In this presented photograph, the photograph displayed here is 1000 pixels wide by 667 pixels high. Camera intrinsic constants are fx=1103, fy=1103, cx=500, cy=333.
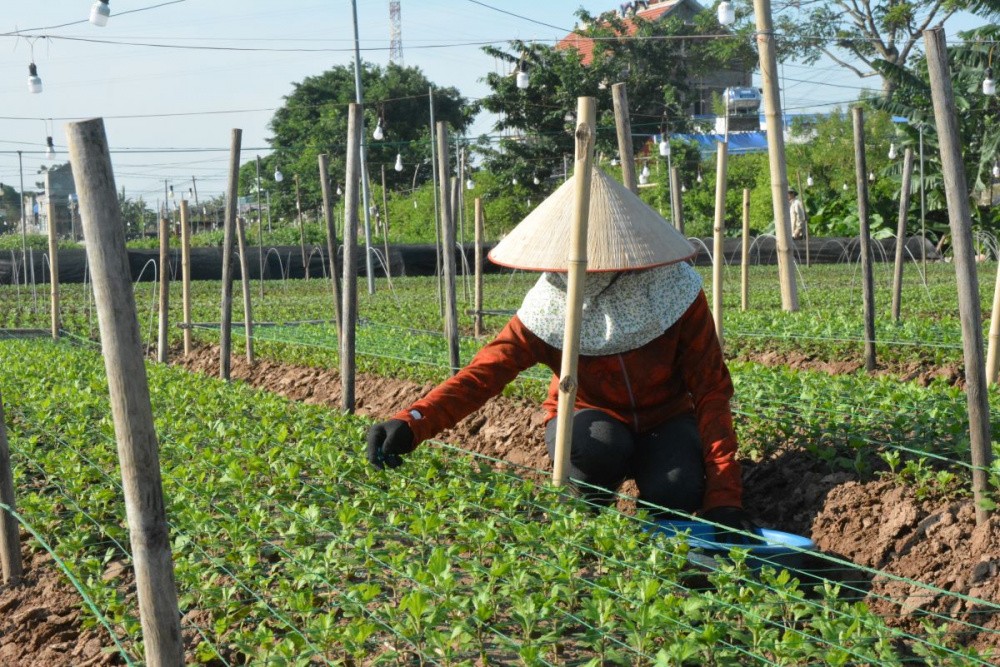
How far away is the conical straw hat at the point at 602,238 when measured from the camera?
416 cm

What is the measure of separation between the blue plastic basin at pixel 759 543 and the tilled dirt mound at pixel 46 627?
1867mm

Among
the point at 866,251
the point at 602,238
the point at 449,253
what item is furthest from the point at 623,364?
the point at 866,251

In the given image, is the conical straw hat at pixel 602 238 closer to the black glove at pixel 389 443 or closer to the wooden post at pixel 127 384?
the black glove at pixel 389 443

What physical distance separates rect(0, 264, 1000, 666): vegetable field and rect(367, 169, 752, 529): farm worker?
0.80 feet

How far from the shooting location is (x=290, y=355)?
10.7m

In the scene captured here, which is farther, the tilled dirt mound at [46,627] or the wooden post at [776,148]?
the wooden post at [776,148]

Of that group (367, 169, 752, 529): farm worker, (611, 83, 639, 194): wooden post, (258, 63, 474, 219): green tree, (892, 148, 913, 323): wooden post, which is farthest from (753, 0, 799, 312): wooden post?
(258, 63, 474, 219): green tree

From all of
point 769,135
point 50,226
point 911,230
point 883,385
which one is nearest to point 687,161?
point 911,230

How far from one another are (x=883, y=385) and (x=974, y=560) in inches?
83.1

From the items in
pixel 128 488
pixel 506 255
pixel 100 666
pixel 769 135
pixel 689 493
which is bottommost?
pixel 100 666

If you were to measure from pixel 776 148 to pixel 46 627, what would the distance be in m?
5.81

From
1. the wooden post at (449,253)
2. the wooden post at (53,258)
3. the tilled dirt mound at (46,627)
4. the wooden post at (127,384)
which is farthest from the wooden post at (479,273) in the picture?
the wooden post at (127,384)

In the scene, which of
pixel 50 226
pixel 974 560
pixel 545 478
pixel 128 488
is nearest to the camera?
pixel 128 488

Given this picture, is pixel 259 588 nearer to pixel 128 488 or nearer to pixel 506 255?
pixel 128 488
